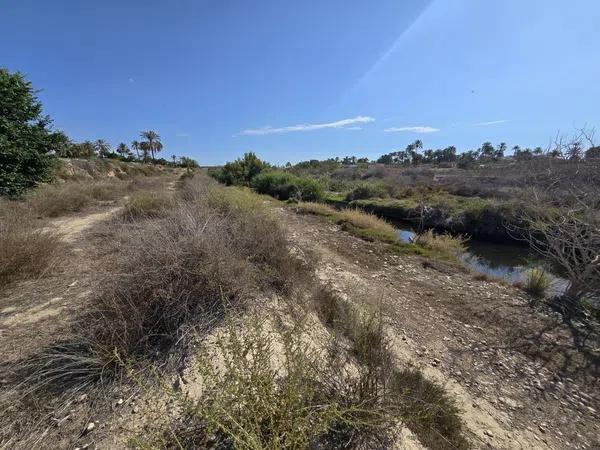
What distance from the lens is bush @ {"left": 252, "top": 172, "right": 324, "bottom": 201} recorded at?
20.0 m

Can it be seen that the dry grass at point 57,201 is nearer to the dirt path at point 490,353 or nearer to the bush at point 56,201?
the bush at point 56,201

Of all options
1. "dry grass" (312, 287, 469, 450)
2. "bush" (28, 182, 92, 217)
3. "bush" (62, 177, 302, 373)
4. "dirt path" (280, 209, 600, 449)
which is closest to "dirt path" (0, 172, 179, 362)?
"bush" (62, 177, 302, 373)

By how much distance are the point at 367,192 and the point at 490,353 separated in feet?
69.2

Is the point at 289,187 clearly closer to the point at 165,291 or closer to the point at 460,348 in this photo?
the point at 460,348

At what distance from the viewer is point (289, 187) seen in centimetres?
2044

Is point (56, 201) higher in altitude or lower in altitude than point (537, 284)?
higher

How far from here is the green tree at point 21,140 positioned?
858 cm

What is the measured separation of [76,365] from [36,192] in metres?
11.1

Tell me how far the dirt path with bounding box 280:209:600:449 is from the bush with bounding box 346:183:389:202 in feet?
58.6

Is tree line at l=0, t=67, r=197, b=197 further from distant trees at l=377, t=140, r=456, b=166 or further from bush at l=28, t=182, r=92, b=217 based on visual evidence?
distant trees at l=377, t=140, r=456, b=166

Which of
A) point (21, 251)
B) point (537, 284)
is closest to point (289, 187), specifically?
point (537, 284)

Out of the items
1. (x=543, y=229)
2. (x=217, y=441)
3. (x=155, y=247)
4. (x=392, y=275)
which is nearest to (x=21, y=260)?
(x=155, y=247)

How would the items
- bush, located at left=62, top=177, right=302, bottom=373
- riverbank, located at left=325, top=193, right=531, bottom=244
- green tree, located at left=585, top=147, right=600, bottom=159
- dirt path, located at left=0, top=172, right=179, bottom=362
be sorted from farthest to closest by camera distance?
riverbank, located at left=325, top=193, right=531, bottom=244, green tree, located at left=585, top=147, right=600, bottom=159, dirt path, located at left=0, top=172, right=179, bottom=362, bush, located at left=62, top=177, right=302, bottom=373

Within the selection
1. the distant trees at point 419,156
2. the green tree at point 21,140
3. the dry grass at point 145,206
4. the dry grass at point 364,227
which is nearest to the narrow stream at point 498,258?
the dry grass at point 364,227
